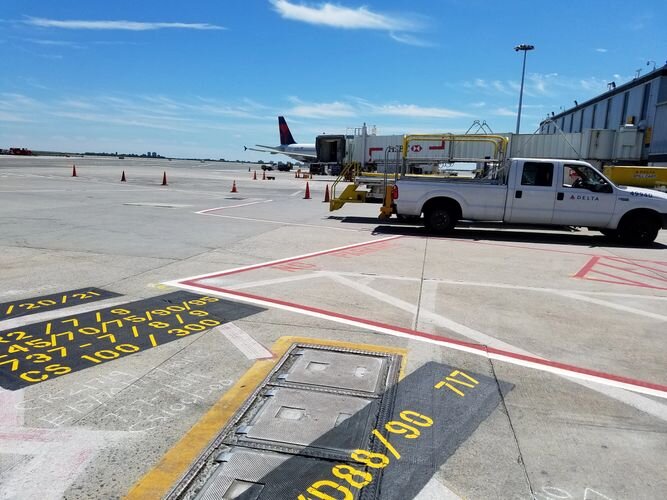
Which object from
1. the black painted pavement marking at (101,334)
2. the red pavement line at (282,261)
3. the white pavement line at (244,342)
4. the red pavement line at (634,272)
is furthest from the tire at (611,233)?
the white pavement line at (244,342)

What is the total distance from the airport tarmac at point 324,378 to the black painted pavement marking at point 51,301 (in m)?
0.04

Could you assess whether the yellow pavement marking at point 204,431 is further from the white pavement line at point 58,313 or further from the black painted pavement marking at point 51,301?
the black painted pavement marking at point 51,301

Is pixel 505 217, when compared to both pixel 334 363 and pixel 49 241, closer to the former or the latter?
pixel 334 363

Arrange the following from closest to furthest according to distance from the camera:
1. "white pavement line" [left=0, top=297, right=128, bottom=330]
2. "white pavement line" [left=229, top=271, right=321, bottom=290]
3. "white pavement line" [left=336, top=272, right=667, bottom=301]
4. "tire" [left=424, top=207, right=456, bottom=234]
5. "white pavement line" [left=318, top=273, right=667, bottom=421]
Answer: "white pavement line" [left=318, top=273, right=667, bottom=421] → "white pavement line" [left=0, top=297, right=128, bottom=330] → "white pavement line" [left=229, top=271, right=321, bottom=290] → "white pavement line" [left=336, top=272, right=667, bottom=301] → "tire" [left=424, top=207, right=456, bottom=234]

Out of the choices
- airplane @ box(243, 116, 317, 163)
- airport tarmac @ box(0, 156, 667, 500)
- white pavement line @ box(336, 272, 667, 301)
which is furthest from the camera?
airplane @ box(243, 116, 317, 163)

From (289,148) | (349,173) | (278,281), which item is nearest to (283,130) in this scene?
(289,148)

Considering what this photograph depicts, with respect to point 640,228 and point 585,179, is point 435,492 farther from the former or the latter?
point 640,228

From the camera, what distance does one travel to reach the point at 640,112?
3850 centimetres

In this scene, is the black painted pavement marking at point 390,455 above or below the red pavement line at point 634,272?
below

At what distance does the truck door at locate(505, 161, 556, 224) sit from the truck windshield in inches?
16.6

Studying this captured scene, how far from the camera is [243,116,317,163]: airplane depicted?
70.2 meters

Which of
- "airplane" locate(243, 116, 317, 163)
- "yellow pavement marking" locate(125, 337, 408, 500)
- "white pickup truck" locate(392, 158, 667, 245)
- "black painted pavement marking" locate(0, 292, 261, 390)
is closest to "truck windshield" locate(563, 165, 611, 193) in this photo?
"white pickup truck" locate(392, 158, 667, 245)

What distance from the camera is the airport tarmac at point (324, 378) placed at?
2.74 meters

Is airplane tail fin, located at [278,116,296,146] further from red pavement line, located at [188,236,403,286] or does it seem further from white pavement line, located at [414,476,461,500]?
white pavement line, located at [414,476,461,500]
